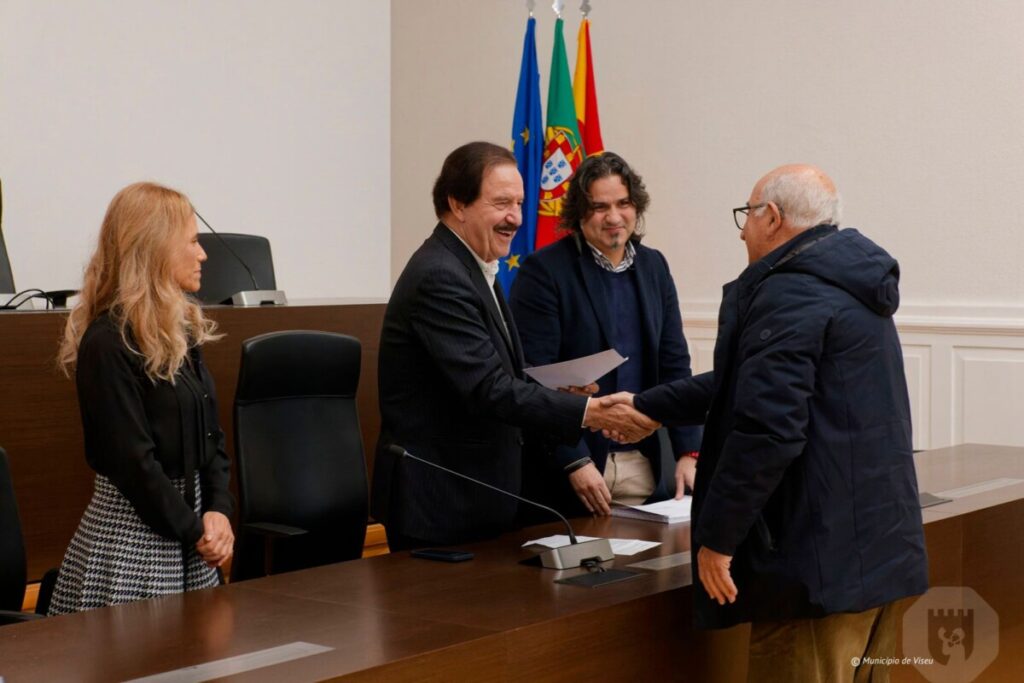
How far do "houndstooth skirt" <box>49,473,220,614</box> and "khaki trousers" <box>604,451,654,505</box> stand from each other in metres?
1.09

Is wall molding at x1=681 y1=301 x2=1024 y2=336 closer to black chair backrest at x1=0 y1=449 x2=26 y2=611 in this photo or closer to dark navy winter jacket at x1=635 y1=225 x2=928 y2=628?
dark navy winter jacket at x1=635 y1=225 x2=928 y2=628

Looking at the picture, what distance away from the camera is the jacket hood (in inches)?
79.3

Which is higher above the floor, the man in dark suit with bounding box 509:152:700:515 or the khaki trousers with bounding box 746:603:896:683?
the man in dark suit with bounding box 509:152:700:515

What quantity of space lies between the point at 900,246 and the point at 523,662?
4274 mm

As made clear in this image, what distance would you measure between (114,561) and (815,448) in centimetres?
147

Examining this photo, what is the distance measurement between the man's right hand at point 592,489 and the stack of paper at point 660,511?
0.04 m

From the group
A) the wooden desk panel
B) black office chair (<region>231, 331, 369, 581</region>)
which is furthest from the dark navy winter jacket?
the wooden desk panel

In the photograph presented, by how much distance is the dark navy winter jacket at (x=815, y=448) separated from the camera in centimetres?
195

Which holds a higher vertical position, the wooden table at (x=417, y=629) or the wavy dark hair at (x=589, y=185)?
the wavy dark hair at (x=589, y=185)

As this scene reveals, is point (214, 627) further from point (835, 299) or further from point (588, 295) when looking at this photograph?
point (588, 295)

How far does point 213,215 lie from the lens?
269 inches

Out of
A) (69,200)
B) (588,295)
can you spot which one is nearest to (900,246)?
(588,295)

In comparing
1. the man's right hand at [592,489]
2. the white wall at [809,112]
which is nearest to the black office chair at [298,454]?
the man's right hand at [592,489]

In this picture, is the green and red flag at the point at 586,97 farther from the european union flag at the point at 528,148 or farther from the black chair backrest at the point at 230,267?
the black chair backrest at the point at 230,267
